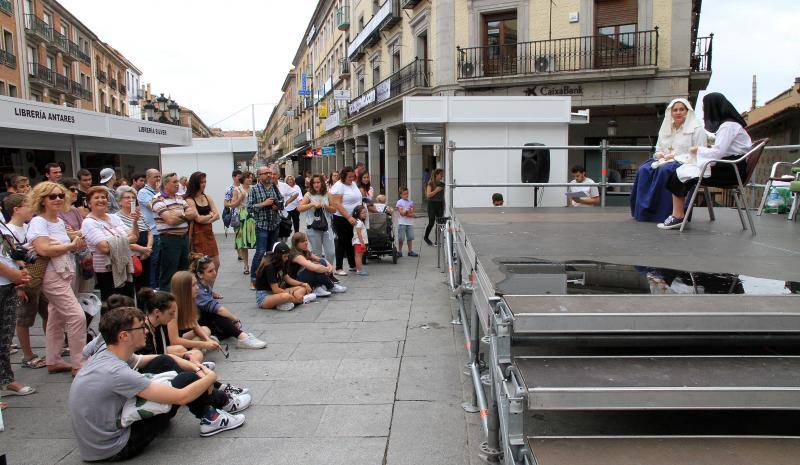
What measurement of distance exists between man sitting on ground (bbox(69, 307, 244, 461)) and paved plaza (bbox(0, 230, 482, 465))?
181mm

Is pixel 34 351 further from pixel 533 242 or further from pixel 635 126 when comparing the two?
pixel 635 126

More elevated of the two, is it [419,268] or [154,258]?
[154,258]

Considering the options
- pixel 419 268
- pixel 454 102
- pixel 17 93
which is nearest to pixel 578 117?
pixel 454 102

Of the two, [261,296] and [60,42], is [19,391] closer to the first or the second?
[261,296]

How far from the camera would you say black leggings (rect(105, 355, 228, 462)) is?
11.6ft

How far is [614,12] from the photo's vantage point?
19.0 meters

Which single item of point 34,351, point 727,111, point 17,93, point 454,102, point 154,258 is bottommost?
point 34,351

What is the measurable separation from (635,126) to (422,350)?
60.1 feet

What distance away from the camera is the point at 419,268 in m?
10.1

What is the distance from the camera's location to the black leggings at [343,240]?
959 centimetres

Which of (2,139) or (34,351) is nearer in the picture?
(34,351)

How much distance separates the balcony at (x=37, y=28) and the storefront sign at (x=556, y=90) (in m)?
32.6

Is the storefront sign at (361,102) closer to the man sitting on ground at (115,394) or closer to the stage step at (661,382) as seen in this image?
the man sitting on ground at (115,394)

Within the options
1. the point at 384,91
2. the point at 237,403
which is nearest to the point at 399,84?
the point at 384,91
